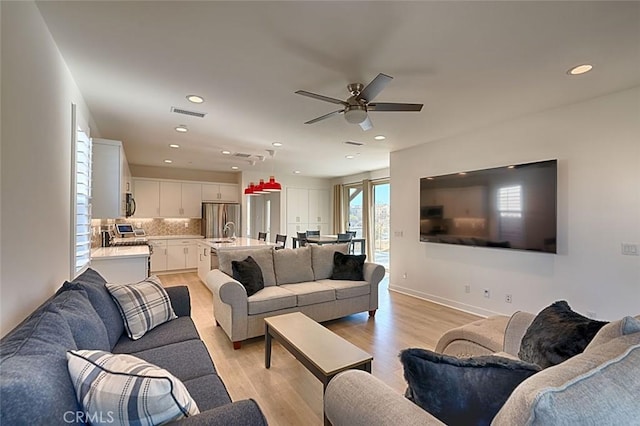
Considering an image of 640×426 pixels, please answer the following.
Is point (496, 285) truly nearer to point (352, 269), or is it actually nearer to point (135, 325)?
point (352, 269)

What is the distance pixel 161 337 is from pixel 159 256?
539 centimetres

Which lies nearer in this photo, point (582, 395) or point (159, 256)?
point (582, 395)

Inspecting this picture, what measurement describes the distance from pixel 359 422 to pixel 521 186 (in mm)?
3592

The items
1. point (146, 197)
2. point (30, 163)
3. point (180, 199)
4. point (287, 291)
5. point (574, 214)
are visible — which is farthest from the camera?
point (180, 199)

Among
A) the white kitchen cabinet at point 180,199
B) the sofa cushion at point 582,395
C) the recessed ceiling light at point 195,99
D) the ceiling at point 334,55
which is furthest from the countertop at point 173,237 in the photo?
the sofa cushion at point 582,395

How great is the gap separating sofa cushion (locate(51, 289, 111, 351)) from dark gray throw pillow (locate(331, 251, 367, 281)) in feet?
9.63

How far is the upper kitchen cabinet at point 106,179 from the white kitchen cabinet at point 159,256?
3573 mm

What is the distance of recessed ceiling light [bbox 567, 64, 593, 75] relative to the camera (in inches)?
94.3

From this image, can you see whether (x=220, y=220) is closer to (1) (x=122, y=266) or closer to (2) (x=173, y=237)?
(2) (x=173, y=237)

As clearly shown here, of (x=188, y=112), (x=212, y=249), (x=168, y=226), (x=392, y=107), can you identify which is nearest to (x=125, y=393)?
(x=392, y=107)

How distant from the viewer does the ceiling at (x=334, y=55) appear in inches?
69.1

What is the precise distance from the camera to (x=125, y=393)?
0.94 m

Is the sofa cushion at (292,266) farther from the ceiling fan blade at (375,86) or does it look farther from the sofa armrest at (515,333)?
the sofa armrest at (515,333)

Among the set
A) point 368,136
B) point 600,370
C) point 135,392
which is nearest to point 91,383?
point 135,392
